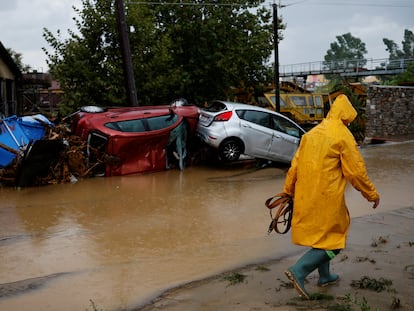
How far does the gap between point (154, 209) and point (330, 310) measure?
523cm

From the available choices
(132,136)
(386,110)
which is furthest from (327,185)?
(386,110)

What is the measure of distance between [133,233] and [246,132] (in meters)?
5.99

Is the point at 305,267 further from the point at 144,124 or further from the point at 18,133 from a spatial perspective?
the point at 18,133

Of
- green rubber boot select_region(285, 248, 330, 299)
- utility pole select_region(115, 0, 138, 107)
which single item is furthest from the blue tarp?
green rubber boot select_region(285, 248, 330, 299)

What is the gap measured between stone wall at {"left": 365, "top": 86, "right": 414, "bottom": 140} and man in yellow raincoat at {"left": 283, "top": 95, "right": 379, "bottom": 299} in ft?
58.5

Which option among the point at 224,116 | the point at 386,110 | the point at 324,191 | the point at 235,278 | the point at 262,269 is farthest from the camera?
the point at 386,110

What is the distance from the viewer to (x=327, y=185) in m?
4.15

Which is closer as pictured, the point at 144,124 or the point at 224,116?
the point at 144,124

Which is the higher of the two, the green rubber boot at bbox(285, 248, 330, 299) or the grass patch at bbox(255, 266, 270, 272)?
the green rubber boot at bbox(285, 248, 330, 299)

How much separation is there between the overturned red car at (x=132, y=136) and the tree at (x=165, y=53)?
4285 mm

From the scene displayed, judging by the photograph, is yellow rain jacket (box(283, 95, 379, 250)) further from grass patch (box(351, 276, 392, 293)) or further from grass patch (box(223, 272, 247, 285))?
grass patch (box(223, 272, 247, 285))

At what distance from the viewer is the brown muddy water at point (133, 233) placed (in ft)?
16.5

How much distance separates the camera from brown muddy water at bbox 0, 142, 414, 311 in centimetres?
502

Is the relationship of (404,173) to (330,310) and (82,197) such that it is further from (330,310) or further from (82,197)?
(330,310)
